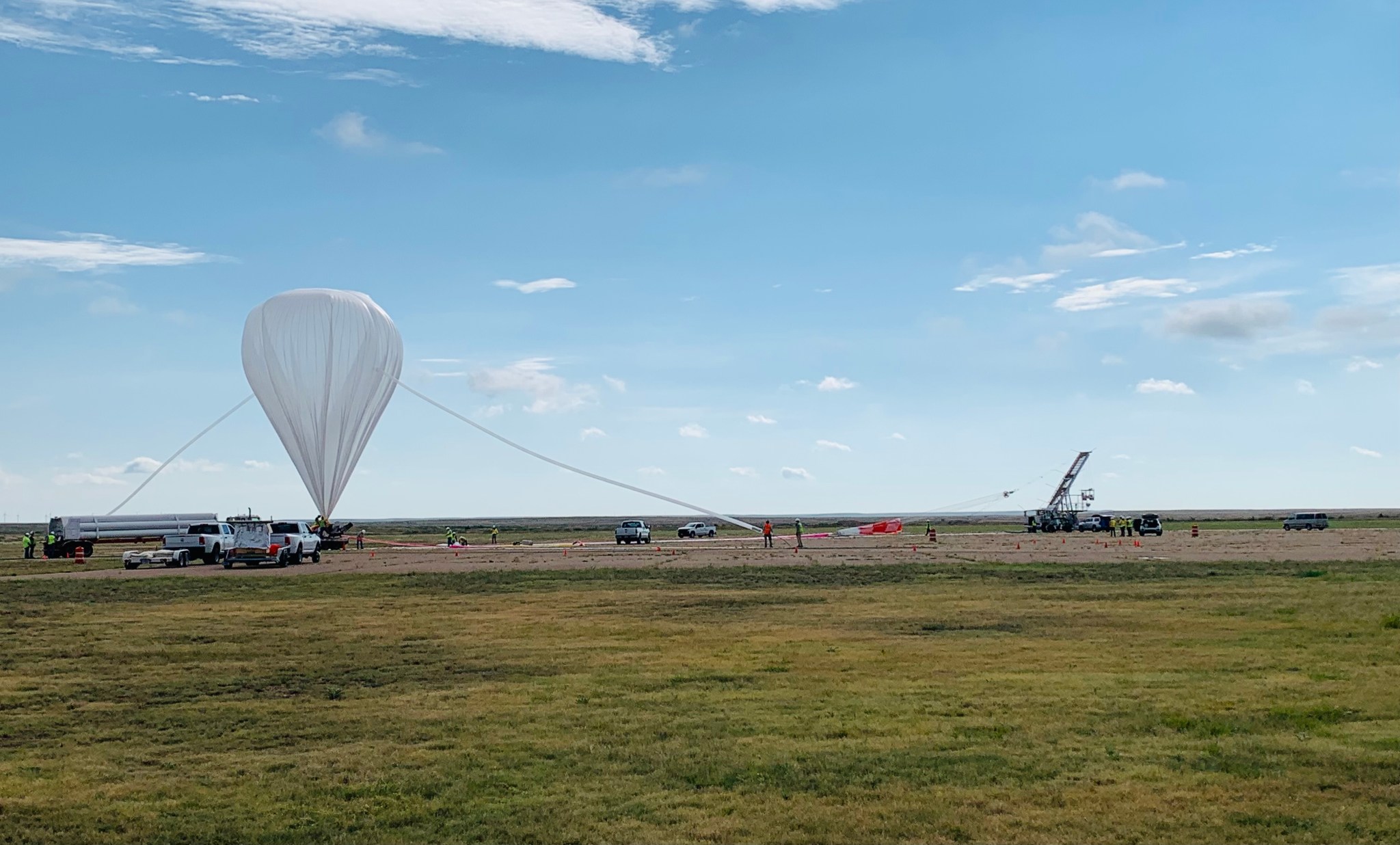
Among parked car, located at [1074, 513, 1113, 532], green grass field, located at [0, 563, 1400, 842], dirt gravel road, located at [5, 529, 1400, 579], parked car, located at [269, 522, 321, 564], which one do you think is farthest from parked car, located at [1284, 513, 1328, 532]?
parked car, located at [269, 522, 321, 564]

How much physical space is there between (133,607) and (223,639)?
9.05 meters

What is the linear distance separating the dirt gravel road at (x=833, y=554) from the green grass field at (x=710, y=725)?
2015 centimetres

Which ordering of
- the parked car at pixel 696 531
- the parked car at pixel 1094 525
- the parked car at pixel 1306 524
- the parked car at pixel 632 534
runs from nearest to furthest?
the parked car at pixel 632 534, the parked car at pixel 696 531, the parked car at pixel 1306 524, the parked car at pixel 1094 525

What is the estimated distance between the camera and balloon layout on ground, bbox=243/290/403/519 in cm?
5600

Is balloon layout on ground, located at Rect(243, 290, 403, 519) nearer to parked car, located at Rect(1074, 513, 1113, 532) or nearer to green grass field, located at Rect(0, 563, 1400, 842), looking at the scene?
green grass field, located at Rect(0, 563, 1400, 842)

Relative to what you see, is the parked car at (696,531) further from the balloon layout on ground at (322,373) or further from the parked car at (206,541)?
the parked car at (206,541)

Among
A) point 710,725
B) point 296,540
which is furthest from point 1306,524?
point 710,725

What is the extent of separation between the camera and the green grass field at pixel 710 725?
10328 millimetres

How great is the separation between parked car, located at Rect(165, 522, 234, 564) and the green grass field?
27507 millimetres

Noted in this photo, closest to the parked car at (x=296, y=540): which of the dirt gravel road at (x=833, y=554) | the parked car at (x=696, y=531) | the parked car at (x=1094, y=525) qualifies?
the dirt gravel road at (x=833, y=554)

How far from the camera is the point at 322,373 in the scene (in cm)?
5650

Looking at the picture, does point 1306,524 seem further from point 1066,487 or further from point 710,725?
point 710,725

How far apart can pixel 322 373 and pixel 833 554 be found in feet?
90.5

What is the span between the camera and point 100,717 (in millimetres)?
15305
